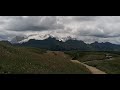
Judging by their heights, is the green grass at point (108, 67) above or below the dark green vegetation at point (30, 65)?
below

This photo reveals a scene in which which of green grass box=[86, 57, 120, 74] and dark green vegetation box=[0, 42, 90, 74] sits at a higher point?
dark green vegetation box=[0, 42, 90, 74]

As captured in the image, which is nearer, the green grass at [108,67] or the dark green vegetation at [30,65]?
the dark green vegetation at [30,65]

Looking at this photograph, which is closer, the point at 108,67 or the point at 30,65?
the point at 30,65

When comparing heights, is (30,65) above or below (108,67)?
above

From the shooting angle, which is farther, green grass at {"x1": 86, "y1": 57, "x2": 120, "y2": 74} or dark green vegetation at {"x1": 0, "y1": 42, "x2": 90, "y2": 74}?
green grass at {"x1": 86, "y1": 57, "x2": 120, "y2": 74}
